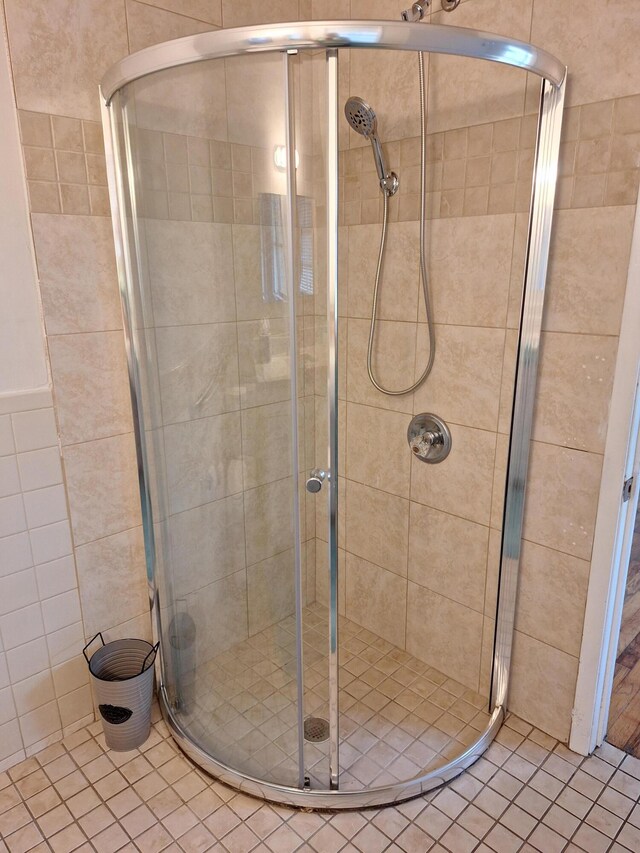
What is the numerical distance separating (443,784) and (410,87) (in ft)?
6.49

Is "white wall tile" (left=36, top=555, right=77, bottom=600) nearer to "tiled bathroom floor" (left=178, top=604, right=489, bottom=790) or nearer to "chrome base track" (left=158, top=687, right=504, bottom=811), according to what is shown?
"tiled bathroom floor" (left=178, top=604, right=489, bottom=790)

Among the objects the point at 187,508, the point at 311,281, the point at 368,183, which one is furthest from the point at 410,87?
the point at 187,508

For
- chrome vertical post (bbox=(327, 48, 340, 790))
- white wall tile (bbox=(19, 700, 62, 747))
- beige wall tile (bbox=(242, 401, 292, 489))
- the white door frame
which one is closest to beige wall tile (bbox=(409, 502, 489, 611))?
the white door frame

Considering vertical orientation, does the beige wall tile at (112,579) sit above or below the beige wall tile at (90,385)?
below

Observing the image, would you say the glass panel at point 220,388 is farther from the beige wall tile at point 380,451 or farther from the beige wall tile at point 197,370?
the beige wall tile at point 380,451

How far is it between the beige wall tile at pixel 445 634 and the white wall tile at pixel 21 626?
122 cm

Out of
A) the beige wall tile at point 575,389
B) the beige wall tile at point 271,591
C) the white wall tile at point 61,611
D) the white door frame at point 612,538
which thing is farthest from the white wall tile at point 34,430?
the white door frame at point 612,538

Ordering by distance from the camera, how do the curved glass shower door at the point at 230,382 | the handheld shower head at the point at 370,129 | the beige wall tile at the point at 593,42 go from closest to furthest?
1. the curved glass shower door at the point at 230,382
2. the beige wall tile at the point at 593,42
3. the handheld shower head at the point at 370,129

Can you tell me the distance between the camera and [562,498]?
1644mm

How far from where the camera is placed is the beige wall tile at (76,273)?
153 centimetres

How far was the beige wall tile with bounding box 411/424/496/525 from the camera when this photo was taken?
175cm

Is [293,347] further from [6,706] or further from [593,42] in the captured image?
[6,706]

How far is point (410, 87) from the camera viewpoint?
62.1 inches

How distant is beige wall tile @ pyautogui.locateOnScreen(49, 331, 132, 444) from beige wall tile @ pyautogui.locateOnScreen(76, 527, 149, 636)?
1.18 ft
